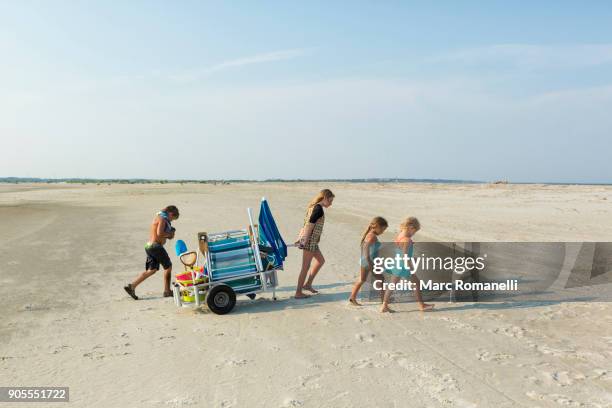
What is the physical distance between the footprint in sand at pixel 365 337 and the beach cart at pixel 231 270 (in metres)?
1.94

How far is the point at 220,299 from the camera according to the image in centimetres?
738

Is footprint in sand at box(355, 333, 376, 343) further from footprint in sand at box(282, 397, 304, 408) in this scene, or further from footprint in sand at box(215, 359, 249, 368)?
footprint in sand at box(282, 397, 304, 408)

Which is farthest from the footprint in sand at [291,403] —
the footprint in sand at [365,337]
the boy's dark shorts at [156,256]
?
the boy's dark shorts at [156,256]

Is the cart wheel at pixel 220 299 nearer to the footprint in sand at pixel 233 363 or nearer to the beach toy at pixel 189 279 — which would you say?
the beach toy at pixel 189 279

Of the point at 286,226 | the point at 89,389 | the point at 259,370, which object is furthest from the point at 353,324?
the point at 286,226

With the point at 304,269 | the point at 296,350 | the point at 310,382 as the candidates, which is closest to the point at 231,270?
the point at 304,269

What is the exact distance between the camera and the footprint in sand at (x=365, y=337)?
609 cm

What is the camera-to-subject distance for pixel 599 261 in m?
11.2

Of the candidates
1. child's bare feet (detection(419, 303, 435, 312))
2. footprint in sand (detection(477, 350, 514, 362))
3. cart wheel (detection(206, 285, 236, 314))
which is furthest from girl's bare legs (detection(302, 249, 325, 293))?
footprint in sand (detection(477, 350, 514, 362))

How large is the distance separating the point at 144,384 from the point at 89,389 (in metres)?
0.53

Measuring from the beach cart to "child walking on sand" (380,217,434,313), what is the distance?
6.00ft

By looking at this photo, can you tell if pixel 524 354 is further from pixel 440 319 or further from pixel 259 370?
pixel 259 370

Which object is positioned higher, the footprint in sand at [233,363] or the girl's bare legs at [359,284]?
the girl's bare legs at [359,284]

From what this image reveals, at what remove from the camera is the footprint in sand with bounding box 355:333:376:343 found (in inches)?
240
